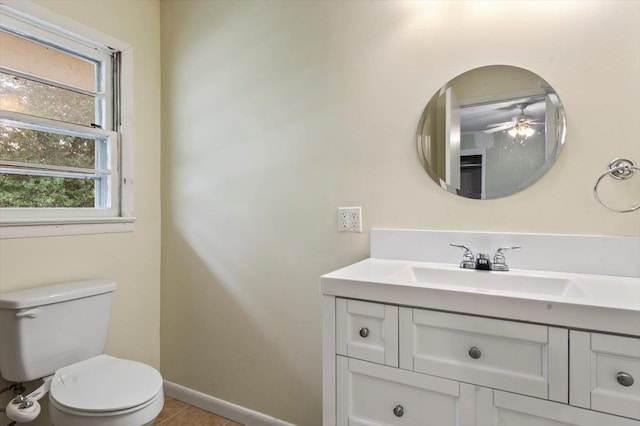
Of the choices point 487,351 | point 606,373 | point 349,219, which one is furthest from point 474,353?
point 349,219

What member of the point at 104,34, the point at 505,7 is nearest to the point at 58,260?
the point at 104,34

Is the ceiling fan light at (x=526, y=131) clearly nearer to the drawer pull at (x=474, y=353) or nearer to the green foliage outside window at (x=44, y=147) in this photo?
the drawer pull at (x=474, y=353)

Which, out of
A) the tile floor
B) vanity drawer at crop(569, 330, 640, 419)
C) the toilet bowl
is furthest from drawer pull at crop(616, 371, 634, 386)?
the tile floor

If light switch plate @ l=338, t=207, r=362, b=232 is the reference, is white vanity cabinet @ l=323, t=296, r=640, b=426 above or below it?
below

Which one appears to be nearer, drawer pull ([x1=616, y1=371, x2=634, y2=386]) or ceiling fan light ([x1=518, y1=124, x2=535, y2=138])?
drawer pull ([x1=616, y1=371, x2=634, y2=386])

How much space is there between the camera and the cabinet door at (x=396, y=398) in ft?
3.17

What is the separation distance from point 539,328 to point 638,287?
16.7 inches

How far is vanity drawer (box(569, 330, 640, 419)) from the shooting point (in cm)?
80

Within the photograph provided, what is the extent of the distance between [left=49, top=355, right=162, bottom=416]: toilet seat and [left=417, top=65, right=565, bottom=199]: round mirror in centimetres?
142

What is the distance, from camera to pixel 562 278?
Answer: 1157 millimetres

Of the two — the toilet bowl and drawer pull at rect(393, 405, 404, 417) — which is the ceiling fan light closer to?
drawer pull at rect(393, 405, 404, 417)

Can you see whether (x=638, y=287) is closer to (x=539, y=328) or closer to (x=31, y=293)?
(x=539, y=328)

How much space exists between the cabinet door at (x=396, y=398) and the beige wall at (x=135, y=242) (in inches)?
58.3

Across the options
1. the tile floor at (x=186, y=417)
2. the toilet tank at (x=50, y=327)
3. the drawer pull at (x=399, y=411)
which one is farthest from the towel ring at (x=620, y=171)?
the toilet tank at (x=50, y=327)
